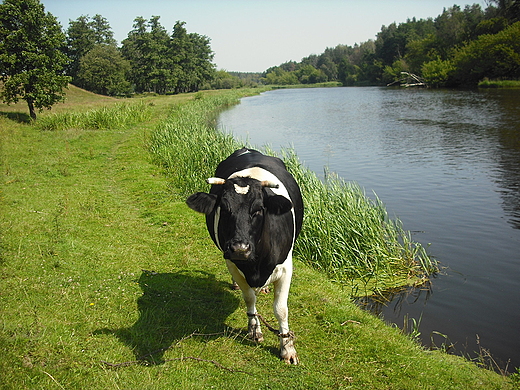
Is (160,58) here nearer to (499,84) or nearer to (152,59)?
(152,59)

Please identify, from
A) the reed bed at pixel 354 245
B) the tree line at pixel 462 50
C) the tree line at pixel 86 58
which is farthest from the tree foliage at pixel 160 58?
the reed bed at pixel 354 245

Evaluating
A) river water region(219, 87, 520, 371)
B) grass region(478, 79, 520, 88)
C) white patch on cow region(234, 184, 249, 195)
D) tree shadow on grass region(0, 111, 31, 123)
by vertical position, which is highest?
grass region(478, 79, 520, 88)

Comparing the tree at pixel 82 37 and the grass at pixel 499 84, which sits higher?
the tree at pixel 82 37

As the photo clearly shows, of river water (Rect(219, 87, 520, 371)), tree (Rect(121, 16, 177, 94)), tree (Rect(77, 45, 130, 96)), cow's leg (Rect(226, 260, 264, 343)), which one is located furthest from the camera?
tree (Rect(121, 16, 177, 94))

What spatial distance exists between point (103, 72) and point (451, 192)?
2323 inches

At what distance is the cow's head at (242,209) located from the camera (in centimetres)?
396

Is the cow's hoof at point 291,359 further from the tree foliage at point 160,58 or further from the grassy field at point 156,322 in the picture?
the tree foliage at point 160,58

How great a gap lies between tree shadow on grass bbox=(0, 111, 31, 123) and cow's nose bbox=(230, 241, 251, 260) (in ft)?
73.8

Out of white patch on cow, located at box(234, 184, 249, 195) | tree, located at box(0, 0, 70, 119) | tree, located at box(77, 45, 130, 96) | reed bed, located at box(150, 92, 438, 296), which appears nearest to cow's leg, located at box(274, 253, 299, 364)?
white patch on cow, located at box(234, 184, 249, 195)

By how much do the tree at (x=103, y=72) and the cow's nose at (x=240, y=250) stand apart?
65.0 m

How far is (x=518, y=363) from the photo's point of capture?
5863 mm

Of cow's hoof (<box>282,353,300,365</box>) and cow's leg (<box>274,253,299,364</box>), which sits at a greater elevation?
cow's leg (<box>274,253,299,364</box>)

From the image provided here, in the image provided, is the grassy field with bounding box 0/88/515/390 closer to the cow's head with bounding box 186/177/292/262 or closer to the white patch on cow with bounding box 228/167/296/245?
the cow's head with bounding box 186/177/292/262

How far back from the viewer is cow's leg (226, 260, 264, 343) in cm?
489
